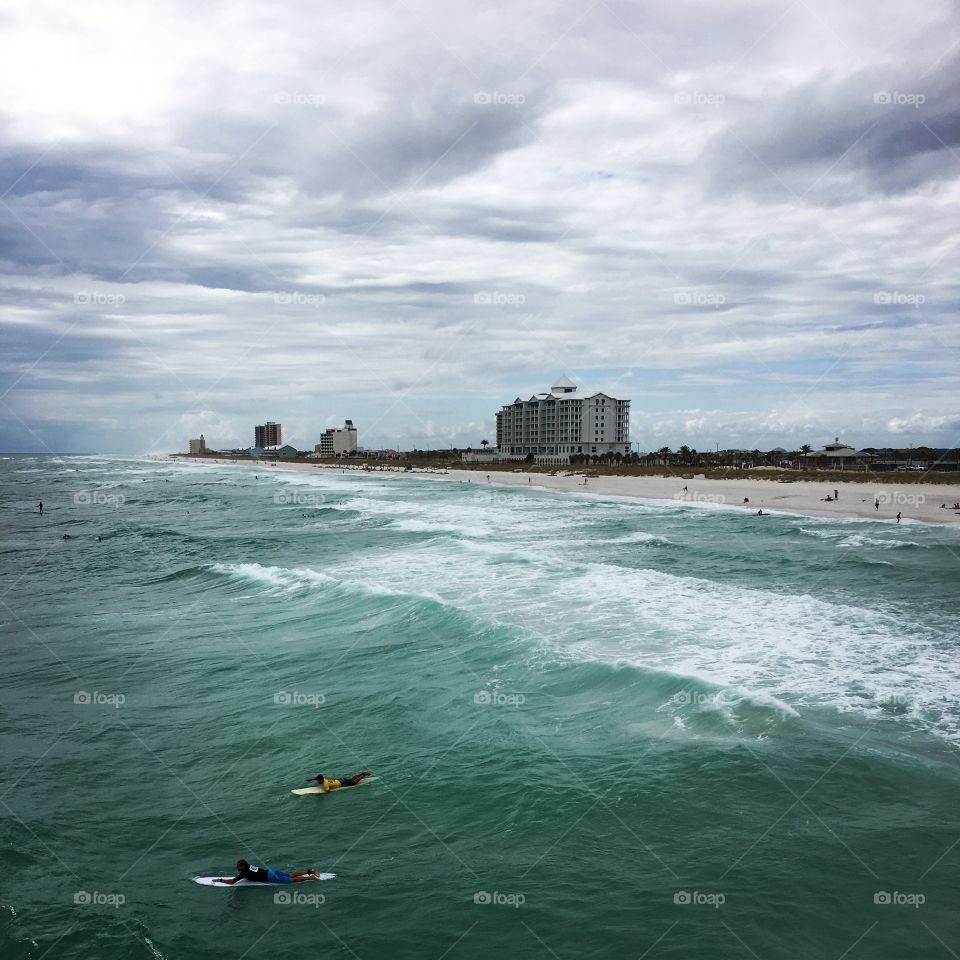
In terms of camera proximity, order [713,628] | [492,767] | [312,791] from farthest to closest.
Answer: [713,628], [492,767], [312,791]

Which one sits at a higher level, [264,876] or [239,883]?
[264,876]

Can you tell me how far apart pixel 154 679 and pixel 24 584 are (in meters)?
17.8

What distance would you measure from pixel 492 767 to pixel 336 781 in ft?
9.30

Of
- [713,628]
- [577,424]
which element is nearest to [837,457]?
[577,424]

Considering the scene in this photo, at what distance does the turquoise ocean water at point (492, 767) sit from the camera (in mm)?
8930

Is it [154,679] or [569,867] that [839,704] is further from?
[154,679]

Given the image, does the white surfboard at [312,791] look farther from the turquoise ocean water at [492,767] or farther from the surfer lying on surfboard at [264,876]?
the surfer lying on surfboard at [264,876]

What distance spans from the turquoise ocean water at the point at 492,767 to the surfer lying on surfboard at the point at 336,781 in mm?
237

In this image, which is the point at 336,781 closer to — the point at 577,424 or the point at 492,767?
the point at 492,767

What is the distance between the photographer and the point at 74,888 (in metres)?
9.57

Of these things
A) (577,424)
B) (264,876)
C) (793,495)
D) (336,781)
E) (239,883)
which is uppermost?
(577,424)

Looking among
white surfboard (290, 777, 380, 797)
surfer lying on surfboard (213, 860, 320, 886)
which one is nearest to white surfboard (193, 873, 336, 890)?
surfer lying on surfboard (213, 860, 320, 886)

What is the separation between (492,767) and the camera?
13.0 m

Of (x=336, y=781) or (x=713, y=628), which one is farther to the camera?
(x=713, y=628)
